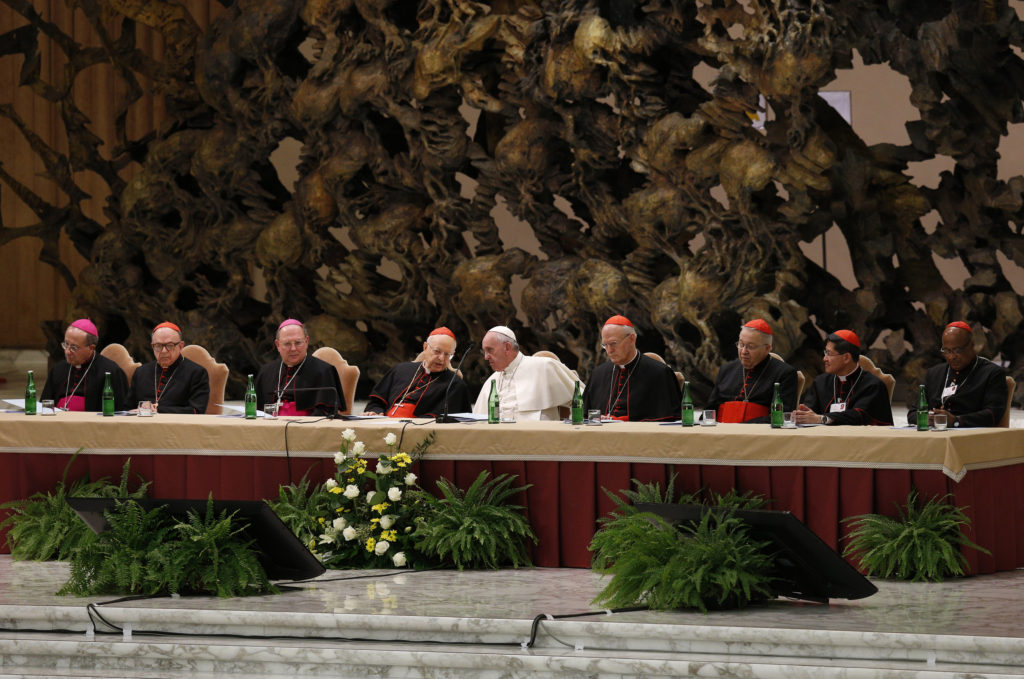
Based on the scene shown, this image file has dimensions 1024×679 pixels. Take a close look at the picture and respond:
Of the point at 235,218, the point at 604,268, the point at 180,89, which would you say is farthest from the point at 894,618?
the point at 180,89

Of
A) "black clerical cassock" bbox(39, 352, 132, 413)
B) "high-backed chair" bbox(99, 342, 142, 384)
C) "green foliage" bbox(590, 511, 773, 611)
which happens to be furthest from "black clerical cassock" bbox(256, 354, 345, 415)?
"green foliage" bbox(590, 511, 773, 611)

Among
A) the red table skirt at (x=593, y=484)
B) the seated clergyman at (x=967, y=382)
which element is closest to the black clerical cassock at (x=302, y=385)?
the red table skirt at (x=593, y=484)

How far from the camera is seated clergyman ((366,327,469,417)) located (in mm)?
8055

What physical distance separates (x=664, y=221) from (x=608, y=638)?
24.3 feet

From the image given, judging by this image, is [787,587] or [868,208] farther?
[868,208]

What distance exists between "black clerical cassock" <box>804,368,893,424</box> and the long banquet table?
3.64 feet

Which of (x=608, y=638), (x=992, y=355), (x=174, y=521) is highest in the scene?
(x=992, y=355)

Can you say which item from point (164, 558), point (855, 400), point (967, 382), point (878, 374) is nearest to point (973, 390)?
point (967, 382)

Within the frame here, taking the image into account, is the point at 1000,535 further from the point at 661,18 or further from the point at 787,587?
the point at 661,18

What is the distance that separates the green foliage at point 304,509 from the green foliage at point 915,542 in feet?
8.02

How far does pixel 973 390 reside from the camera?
7543 millimetres

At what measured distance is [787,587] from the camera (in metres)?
5.56

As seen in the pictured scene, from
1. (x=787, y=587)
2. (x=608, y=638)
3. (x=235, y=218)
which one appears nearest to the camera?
(x=608, y=638)

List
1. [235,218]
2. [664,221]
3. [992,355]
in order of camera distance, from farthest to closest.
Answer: [235,218]
[664,221]
[992,355]
